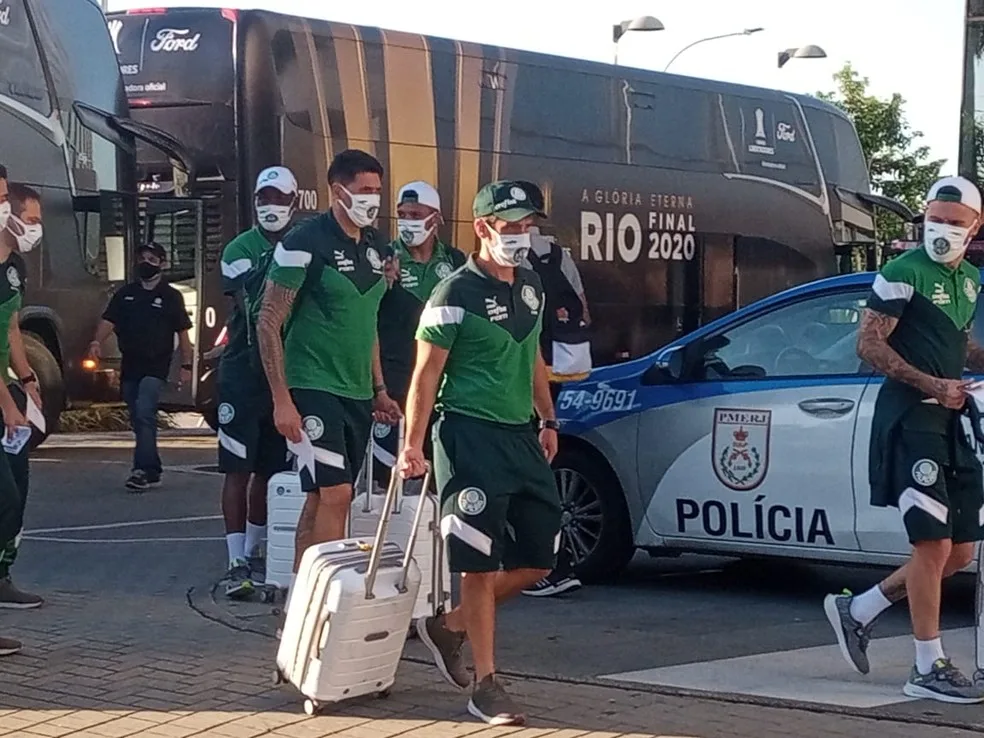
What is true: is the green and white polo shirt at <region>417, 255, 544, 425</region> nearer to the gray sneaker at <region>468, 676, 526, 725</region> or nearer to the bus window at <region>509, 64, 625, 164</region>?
the gray sneaker at <region>468, 676, 526, 725</region>

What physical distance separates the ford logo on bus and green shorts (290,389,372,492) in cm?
1022

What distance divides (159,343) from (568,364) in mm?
5836

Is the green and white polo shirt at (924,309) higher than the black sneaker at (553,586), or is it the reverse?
the green and white polo shirt at (924,309)

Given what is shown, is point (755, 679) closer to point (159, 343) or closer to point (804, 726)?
point (804, 726)

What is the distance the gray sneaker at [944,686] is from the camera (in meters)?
6.68

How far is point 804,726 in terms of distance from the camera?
6.28 m

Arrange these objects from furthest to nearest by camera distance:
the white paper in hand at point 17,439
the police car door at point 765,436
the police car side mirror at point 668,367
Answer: the police car side mirror at point 668,367 → the police car door at point 765,436 → the white paper in hand at point 17,439

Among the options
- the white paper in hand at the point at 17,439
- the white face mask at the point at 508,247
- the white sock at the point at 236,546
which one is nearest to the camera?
the white face mask at the point at 508,247

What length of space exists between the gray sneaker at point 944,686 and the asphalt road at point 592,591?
0.18m

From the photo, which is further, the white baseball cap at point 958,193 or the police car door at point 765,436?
the police car door at point 765,436

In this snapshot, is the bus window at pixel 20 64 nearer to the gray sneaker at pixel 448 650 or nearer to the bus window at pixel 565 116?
the bus window at pixel 565 116

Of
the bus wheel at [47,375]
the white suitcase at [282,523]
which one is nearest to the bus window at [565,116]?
the bus wheel at [47,375]

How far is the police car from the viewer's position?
28.1 ft

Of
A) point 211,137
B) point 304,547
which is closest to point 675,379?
point 304,547
